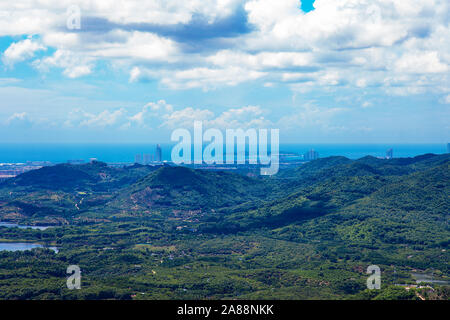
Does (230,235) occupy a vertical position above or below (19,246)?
above

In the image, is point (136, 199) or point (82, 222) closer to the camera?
point (82, 222)

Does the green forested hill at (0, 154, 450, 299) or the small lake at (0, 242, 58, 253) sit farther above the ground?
the green forested hill at (0, 154, 450, 299)

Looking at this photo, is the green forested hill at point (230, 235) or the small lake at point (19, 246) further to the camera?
the small lake at point (19, 246)

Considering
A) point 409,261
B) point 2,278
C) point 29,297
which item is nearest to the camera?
point 29,297

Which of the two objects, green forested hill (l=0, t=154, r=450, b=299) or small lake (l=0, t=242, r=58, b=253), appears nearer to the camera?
green forested hill (l=0, t=154, r=450, b=299)

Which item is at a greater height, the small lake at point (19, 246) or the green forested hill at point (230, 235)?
the green forested hill at point (230, 235)

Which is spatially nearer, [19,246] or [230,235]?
[19,246]

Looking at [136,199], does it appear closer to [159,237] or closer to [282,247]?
[159,237]
